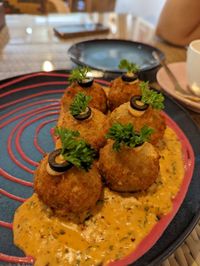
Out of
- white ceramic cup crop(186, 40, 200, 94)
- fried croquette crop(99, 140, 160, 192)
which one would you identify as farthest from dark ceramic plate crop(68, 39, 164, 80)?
fried croquette crop(99, 140, 160, 192)

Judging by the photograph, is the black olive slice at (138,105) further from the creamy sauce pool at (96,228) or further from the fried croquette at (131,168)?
the creamy sauce pool at (96,228)

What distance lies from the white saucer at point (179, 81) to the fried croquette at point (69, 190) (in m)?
0.78

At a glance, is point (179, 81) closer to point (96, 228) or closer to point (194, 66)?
point (194, 66)

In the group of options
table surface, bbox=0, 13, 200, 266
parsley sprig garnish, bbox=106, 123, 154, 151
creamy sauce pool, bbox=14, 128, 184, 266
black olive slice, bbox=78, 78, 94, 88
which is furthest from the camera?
table surface, bbox=0, 13, 200, 266

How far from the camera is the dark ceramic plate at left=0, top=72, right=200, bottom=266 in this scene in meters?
0.91

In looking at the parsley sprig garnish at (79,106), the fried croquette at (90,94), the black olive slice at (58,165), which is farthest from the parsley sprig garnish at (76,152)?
the fried croquette at (90,94)

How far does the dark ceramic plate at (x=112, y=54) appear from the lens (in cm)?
187

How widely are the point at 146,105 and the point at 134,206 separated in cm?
41

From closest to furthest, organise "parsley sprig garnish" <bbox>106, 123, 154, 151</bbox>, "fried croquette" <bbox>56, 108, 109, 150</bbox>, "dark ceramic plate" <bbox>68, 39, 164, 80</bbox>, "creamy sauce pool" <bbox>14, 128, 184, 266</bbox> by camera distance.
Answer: "creamy sauce pool" <bbox>14, 128, 184, 266</bbox> → "parsley sprig garnish" <bbox>106, 123, 154, 151</bbox> → "fried croquette" <bbox>56, 108, 109, 150</bbox> → "dark ceramic plate" <bbox>68, 39, 164, 80</bbox>

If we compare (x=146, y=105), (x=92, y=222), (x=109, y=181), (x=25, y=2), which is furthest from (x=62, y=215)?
(x=25, y=2)

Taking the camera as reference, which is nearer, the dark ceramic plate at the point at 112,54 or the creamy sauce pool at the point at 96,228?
the creamy sauce pool at the point at 96,228

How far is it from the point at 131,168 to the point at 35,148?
1.50ft

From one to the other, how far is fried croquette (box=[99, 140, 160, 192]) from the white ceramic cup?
73cm

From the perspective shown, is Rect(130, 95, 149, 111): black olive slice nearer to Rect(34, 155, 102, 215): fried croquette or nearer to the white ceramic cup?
Rect(34, 155, 102, 215): fried croquette
